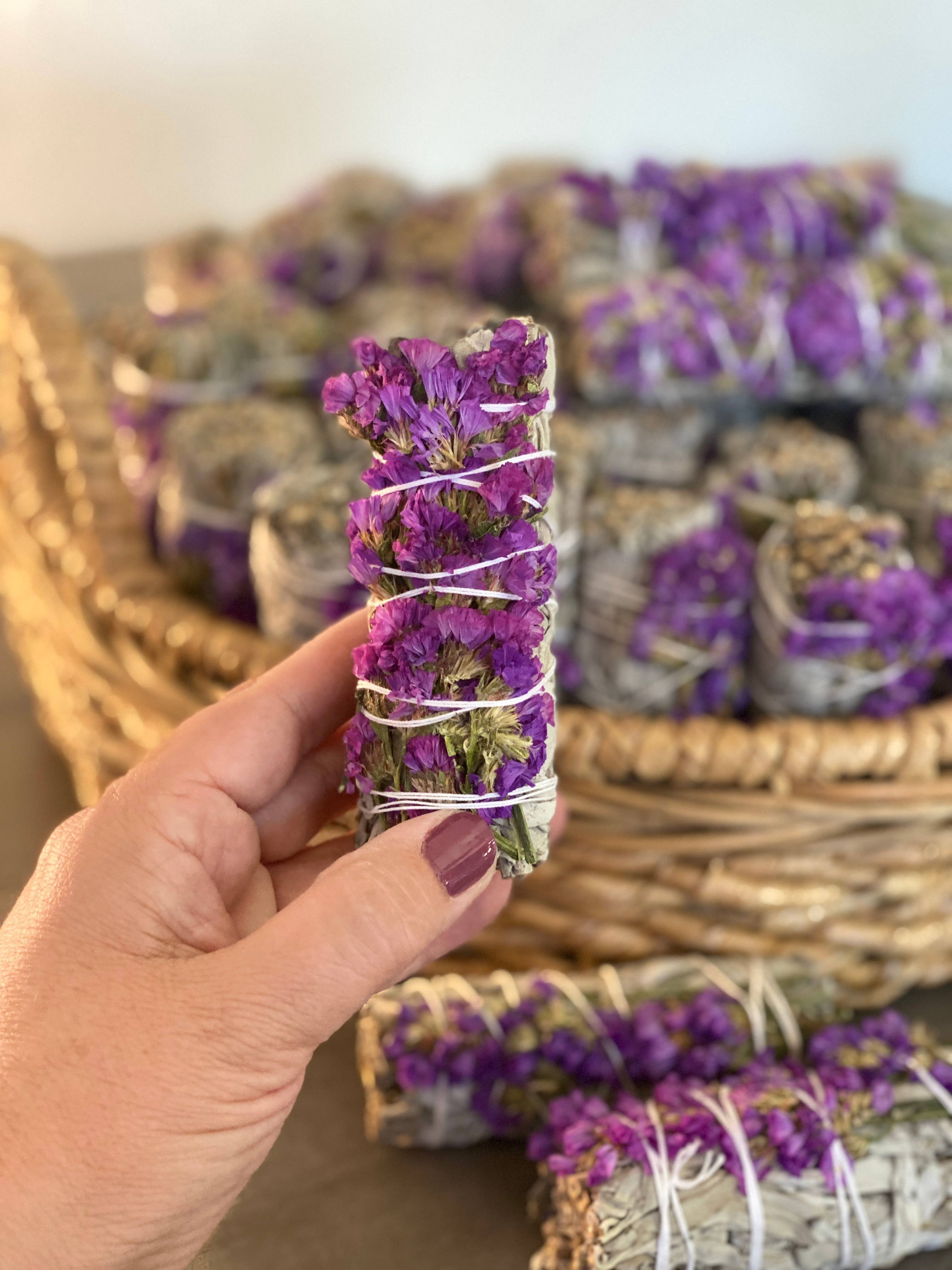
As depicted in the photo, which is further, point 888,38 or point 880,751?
point 888,38

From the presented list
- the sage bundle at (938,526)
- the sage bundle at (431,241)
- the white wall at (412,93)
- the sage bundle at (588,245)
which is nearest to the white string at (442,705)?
the sage bundle at (938,526)

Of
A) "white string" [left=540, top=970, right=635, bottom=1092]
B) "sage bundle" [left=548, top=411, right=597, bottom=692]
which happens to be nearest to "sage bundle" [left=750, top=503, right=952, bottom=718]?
"sage bundle" [left=548, top=411, right=597, bottom=692]

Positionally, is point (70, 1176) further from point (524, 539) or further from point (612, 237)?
point (612, 237)

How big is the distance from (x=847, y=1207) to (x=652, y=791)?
27 centimetres

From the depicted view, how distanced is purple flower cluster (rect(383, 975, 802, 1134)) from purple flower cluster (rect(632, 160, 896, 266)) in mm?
866

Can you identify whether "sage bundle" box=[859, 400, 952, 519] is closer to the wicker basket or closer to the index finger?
the wicker basket

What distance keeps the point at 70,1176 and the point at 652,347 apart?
2.90ft

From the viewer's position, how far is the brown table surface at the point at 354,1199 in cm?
65

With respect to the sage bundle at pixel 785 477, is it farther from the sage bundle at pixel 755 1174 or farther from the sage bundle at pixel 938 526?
the sage bundle at pixel 755 1174

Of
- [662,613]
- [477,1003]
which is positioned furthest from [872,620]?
[477,1003]

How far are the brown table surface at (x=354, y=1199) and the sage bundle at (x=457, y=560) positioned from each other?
0.25 meters

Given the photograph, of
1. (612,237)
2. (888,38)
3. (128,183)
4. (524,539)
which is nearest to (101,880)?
(524,539)

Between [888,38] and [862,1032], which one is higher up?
[888,38]

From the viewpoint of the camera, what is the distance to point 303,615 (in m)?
0.80
